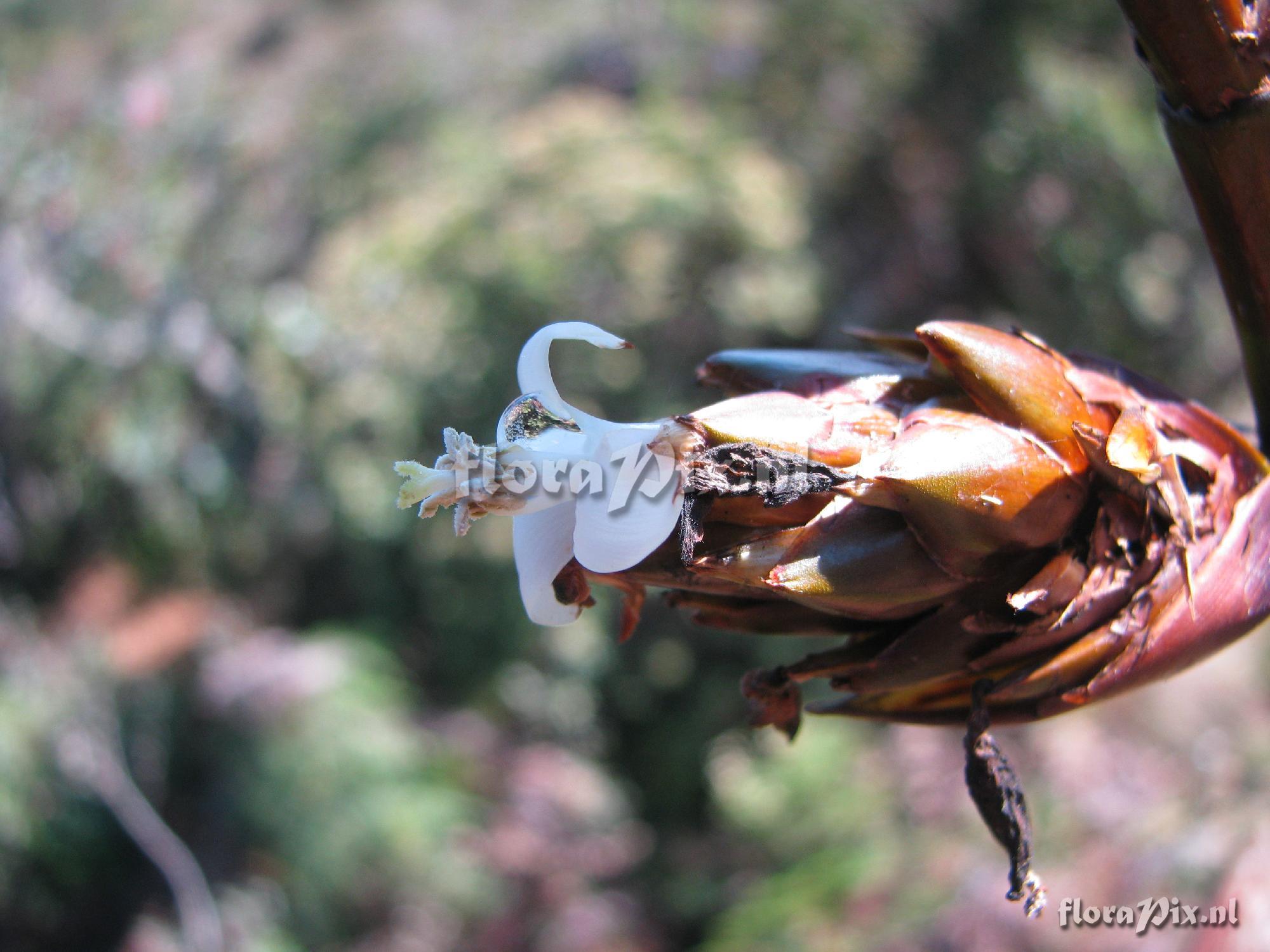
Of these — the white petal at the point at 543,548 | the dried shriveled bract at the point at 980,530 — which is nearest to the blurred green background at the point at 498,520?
the dried shriveled bract at the point at 980,530

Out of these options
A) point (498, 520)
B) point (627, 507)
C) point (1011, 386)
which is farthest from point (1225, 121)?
point (498, 520)

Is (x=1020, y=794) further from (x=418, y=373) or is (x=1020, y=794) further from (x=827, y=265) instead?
(x=827, y=265)

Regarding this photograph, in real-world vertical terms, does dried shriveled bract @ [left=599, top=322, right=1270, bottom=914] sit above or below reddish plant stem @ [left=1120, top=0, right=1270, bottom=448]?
below

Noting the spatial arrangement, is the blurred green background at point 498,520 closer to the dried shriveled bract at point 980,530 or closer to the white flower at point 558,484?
the dried shriveled bract at point 980,530

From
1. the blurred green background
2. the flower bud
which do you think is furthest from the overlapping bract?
the blurred green background

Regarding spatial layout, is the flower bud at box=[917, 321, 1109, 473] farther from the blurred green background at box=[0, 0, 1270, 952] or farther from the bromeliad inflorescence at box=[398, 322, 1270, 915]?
the blurred green background at box=[0, 0, 1270, 952]

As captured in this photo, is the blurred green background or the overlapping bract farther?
the blurred green background

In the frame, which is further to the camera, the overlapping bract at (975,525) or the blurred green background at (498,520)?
the blurred green background at (498,520)
